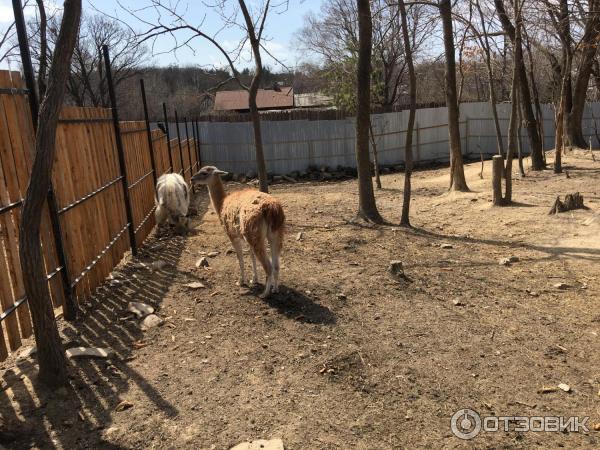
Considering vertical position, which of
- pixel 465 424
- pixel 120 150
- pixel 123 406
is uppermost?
pixel 120 150

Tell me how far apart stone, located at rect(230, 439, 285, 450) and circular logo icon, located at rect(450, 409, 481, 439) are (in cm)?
111

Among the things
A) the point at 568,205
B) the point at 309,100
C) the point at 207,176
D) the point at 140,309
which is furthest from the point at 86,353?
the point at 309,100

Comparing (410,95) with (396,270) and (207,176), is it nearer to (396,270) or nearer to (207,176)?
(396,270)

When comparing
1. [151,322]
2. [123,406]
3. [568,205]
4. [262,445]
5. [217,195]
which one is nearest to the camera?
[262,445]

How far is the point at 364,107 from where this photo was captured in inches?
356

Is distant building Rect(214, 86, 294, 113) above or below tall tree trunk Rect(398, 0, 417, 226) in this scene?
above

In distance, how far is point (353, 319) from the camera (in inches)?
195

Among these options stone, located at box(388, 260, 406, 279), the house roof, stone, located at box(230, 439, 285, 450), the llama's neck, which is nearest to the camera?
stone, located at box(230, 439, 285, 450)

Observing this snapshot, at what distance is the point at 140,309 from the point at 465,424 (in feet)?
11.3

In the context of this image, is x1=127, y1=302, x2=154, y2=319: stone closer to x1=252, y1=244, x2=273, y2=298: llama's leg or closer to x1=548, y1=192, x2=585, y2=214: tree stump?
x1=252, y1=244, x2=273, y2=298: llama's leg

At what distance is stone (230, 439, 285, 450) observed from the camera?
299 cm

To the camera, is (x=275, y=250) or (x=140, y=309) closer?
(x=140, y=309)

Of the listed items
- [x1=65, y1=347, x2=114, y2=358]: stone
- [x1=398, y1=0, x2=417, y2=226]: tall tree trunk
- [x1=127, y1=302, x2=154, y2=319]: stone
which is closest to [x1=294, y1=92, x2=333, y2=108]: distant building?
[x1=398, y1=0, x2=417, y2=226]: tall tree trunk

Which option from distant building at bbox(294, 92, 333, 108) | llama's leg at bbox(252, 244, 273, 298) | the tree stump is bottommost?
the tree stump
